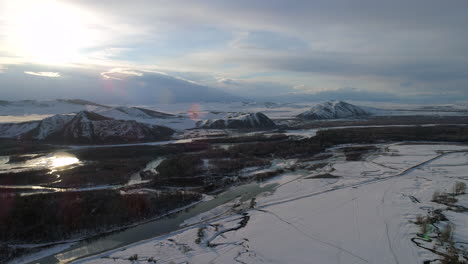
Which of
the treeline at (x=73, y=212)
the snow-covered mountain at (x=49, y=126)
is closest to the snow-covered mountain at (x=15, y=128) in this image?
the snow-covered mountain at (x=49, y=126)

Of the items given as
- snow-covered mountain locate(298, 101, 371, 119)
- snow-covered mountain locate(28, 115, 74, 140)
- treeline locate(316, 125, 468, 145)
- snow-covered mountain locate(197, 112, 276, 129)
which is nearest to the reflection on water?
snow-covered mountain locate(28, 115, 74, 140)

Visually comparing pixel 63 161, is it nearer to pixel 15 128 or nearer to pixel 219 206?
pixel 219 206

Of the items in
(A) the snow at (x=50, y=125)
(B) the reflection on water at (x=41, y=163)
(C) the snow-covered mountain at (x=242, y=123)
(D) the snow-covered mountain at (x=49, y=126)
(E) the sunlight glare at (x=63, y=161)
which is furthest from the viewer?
(C) the snow-covered mountain at (x=242, y=123)

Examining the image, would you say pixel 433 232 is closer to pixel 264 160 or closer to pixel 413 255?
pixel 413 255

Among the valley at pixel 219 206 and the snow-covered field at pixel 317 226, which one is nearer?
the snow-covered field at pixel 317 226

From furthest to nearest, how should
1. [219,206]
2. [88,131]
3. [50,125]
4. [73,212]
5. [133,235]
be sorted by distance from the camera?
[50,125] → [88,131] → [219,206] → [73,212] → [133,235]

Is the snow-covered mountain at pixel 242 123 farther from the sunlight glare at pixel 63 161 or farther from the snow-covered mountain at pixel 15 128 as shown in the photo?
the sunlight glare at pixel 63 161

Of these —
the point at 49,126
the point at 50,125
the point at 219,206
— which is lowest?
Answer: the point at 219,206

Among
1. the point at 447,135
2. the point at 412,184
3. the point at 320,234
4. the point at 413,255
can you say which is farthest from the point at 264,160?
the point at 447,135

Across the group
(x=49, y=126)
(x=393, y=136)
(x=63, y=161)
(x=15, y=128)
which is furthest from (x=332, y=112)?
(x=15, y=128)
